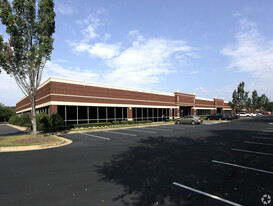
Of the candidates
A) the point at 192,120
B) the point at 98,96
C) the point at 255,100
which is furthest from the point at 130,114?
the point at 255,100

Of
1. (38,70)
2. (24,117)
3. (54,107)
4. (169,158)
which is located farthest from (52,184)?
(24,117)

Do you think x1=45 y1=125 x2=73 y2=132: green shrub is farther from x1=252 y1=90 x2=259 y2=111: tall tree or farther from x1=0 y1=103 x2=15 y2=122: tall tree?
x1=252 y1=90 x2=259 y2=111: tall tree

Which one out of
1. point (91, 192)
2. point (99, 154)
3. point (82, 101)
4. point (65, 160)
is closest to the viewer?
point (91, 192)

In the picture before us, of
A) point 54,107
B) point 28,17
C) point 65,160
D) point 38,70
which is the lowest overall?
point 65,160

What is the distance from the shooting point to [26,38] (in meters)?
12.3

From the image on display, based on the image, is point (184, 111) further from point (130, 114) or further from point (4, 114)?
point (4, 114)

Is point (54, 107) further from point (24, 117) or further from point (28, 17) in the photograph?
point (24, 117)

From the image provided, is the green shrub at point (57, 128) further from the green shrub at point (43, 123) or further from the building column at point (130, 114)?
the building column at point (130, 114)

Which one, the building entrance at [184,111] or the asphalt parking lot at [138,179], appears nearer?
the asphalt parking lot at [138,179]

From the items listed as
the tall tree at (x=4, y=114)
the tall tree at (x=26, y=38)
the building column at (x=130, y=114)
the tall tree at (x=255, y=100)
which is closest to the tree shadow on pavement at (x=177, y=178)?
the tall tree at (x=26, y=38)

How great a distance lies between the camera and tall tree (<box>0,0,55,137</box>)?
38.8ft

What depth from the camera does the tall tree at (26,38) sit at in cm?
1181

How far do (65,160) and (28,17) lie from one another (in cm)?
1106

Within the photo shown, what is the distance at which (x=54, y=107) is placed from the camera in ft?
66.3
